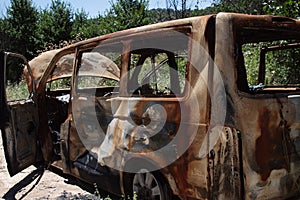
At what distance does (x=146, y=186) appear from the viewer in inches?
133

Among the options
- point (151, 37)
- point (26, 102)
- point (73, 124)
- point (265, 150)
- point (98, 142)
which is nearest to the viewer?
point (265, 150)

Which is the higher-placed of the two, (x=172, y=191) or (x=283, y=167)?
(x=283, y=167)

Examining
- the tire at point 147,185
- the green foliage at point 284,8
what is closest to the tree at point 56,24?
the green foliage at point 284,8

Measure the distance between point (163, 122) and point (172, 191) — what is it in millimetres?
603

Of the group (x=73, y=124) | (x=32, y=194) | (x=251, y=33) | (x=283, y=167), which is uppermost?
(x=251, y=33)

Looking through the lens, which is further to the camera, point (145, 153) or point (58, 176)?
point (58, 176)

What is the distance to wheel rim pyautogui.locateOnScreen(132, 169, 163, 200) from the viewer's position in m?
3.27

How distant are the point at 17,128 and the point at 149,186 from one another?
212 centimetres

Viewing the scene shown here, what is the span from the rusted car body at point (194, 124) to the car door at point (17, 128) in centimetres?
2

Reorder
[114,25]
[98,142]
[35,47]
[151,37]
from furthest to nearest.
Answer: [35,47], [114,25], [98,142], [151,37]

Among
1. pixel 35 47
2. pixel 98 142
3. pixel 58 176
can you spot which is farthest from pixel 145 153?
pixel 35 47

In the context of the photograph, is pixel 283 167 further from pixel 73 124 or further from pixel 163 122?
pixel 73 124

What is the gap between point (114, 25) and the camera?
63.0 ft

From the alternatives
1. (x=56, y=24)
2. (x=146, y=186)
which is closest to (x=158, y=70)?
(x=146, y=186)
